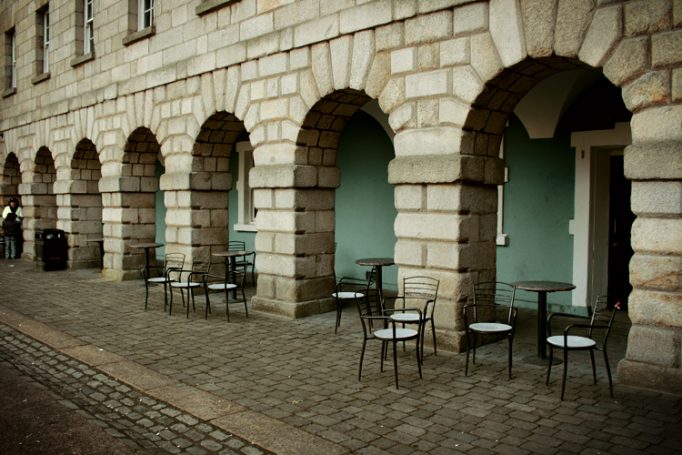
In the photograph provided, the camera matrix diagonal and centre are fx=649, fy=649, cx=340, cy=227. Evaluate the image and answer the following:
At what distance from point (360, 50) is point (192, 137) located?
4.03m

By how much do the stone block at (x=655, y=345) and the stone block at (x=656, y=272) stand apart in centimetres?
36

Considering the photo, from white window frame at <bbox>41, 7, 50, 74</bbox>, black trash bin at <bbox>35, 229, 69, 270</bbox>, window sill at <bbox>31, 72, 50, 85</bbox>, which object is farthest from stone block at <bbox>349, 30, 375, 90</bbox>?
white window frame at <bbox>41, 7, 50, 74</bbox>

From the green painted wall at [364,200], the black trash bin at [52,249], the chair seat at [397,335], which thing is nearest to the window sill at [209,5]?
the green painted wall at [364,200]

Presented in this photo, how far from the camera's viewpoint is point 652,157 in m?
5.43

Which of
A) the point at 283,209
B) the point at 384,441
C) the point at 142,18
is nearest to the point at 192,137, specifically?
the point at 283,209

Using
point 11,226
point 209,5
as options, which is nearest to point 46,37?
point 11,226

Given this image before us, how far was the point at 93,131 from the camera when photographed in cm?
1391

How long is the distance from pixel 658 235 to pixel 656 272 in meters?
0.32

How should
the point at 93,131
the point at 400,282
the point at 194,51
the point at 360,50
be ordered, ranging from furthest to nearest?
the point at 93,131 < the point at 194,51 < the point at 360,50 < the point at 400,282

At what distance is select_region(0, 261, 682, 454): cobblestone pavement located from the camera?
4.65 m

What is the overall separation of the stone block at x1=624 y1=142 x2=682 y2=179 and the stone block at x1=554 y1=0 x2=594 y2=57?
942 millimetres

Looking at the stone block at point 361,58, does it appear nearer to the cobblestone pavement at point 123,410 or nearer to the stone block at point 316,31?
the stone block at point 316,31

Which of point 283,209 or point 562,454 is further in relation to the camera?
point 283,209

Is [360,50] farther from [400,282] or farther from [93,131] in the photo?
[93,131]
